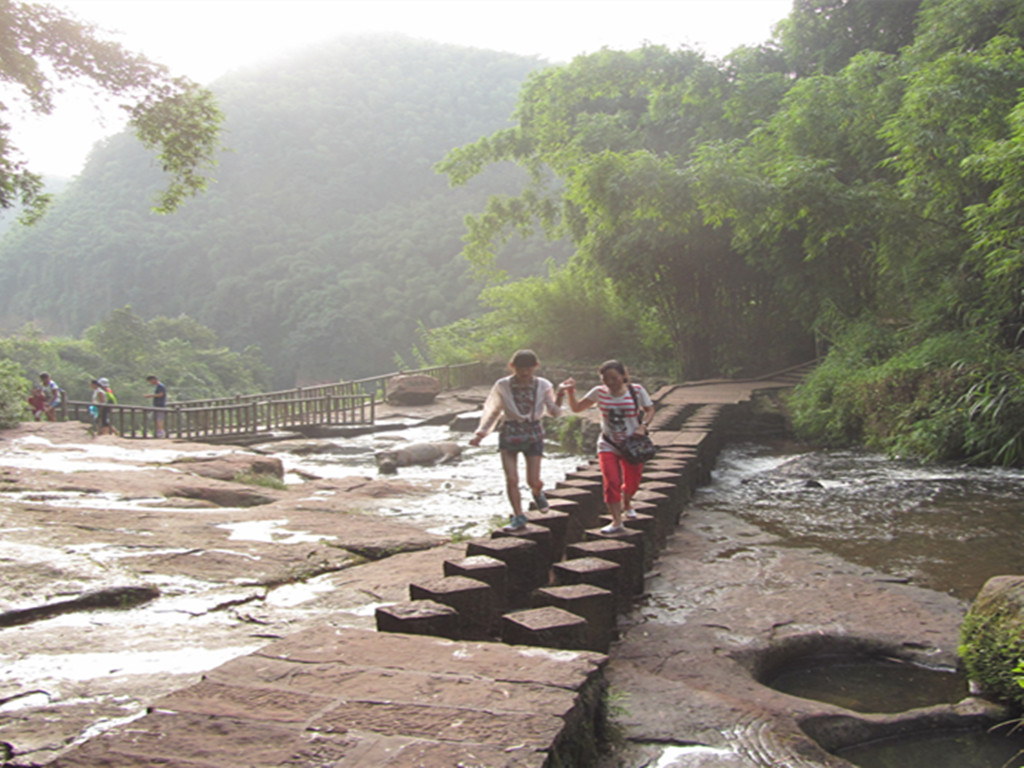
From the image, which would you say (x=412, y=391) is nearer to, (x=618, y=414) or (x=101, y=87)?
(x=101, y=87)

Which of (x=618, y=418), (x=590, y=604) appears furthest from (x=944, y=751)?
(x=618, y=418)

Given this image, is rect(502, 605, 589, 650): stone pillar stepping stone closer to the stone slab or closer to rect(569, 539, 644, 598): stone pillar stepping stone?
the stone slab

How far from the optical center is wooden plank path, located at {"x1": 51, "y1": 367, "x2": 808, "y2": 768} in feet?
6.43

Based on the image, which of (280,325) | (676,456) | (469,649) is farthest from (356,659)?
(280,325)

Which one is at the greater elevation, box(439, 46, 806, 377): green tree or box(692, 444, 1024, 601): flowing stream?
box(439, 46, 806, 377): green tree

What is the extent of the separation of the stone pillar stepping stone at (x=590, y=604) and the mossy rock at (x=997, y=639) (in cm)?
151

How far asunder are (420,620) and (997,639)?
2.30m

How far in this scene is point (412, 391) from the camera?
67.3 feet

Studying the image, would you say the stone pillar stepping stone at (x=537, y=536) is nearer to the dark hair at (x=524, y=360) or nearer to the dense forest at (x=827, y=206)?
the dark hair at (x=524, y=360)

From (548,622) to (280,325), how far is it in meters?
47.0

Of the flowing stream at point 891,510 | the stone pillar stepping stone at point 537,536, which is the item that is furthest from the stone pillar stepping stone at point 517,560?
the flowing stream at point 891,510

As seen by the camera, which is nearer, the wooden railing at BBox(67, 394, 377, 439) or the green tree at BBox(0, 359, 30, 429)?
the green tree at BBox(0, 359, 30, 429)

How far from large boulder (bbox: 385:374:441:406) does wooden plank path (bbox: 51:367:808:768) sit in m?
16.9

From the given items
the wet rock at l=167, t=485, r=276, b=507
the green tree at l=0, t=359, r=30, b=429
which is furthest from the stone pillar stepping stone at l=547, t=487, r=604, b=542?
the green tree at l=0, t=359, r=30, b=429
